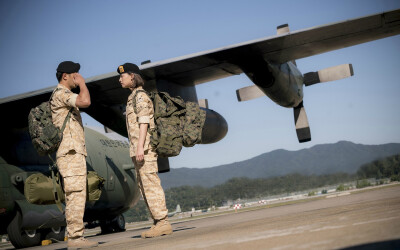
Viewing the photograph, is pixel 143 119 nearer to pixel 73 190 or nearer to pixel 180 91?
pixel 73 190

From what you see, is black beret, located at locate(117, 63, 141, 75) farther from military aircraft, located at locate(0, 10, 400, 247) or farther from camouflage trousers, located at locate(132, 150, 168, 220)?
military aircraft, located at locate(0, 10, 400, 247)

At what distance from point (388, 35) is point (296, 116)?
397 cm

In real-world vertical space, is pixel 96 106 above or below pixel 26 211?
above

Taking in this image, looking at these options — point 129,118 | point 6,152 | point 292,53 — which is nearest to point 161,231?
point 129,118

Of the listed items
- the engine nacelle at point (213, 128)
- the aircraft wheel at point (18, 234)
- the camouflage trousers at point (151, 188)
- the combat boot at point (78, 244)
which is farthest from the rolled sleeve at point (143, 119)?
the aircraft wheel at point (18, 234)

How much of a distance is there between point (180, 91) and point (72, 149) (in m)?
5.22

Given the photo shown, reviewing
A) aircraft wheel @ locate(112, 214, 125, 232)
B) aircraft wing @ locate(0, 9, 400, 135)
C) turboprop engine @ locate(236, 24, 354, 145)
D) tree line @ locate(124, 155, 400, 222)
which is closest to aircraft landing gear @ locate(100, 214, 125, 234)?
aircraft wheel @ locate(112, 214, 125, 232)

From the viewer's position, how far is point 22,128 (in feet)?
34.6

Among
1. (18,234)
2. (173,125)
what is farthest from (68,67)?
(18,234)

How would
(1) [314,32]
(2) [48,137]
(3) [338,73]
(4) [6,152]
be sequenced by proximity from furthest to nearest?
1. (3) [338,73]
2. (4) [6,152]
3. (1) [314,32]
4. (2) [48,137]

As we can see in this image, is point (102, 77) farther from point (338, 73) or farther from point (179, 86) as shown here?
point (338, 73)

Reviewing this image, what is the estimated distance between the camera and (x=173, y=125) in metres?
6.05

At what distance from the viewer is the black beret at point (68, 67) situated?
6.02 metres

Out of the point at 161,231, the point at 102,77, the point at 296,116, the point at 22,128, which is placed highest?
the point at 102,77
